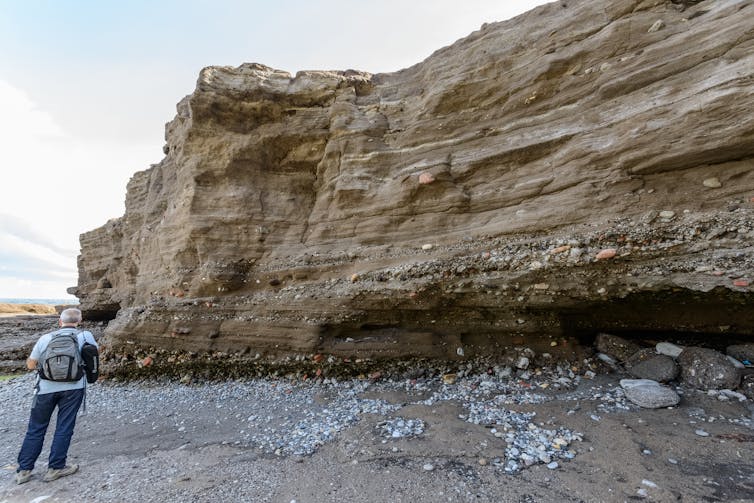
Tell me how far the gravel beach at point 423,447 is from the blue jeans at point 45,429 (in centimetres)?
27

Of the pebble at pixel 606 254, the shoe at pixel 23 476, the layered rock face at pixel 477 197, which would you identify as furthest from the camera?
the pebble at pixel 606 254

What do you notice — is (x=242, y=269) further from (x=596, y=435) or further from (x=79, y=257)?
(x=79, y=257)

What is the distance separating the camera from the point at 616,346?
584cm

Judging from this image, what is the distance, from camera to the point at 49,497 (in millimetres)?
3598

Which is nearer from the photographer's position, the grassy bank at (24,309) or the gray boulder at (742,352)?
the gray boulder at (742,352)

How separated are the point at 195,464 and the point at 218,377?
3425 mm

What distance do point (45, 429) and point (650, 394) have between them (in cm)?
824

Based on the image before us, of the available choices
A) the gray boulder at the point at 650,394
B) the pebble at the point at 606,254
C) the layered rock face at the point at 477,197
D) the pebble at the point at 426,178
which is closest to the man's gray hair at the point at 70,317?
the layered rock face at the point at 477,197

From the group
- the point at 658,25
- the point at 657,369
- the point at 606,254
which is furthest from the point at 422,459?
the point at 658,25

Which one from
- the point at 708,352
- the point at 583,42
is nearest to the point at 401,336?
the point at 708,352

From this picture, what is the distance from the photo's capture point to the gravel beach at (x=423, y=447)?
320 centimetres

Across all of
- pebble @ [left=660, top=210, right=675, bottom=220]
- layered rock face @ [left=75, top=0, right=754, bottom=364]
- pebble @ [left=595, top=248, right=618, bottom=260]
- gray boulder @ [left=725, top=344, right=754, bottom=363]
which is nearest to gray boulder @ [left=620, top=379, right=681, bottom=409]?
layered rock face @ [left=75, top=0, right=754, bottom=364]

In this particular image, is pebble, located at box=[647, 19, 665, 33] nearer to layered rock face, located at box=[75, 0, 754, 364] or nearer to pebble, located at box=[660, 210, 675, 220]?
layered rock face, located at box=[75, 0, 754, 364]

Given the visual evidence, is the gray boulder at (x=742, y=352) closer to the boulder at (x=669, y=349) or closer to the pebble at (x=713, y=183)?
the boulder at (x=669, y=349)
